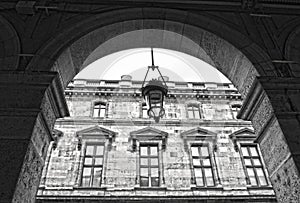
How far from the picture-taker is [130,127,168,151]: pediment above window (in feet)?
38.9

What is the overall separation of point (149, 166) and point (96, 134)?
3.01 meters

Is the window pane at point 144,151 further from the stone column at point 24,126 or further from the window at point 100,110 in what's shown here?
the stone column at point 24,126

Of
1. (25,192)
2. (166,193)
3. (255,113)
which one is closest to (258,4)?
(255,113)

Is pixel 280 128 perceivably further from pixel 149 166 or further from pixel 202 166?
pixel 202 166

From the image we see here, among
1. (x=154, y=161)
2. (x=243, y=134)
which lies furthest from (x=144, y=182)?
(x=243, y=134)

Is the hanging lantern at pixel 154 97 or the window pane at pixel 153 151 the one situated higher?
the window pane at pixel 153 151

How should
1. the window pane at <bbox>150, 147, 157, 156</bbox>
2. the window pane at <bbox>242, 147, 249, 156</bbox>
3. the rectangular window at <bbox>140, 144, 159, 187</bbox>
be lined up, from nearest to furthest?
the rectangular window at <bbox>140, 144, 159, 187</bbox>
the window pane at <bbox>150, 147, 157, 156</bbox>
the window pane at <bbox>242, 147, 249, 156</bbox>

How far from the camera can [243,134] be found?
1234 centimetres

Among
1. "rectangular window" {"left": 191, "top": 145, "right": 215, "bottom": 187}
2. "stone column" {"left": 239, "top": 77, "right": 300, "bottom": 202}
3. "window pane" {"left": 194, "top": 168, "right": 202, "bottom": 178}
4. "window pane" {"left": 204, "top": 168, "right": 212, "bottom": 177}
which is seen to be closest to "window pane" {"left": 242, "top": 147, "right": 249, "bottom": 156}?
"rectangular window" {"left": 191, "top": 145, "right": 215, "bottom": 187}

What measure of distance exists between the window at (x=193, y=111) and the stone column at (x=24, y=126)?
11.0 m

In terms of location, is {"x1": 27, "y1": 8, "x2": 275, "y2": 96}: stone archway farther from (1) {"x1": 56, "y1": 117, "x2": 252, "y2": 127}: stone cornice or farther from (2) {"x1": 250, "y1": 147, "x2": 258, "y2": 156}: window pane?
(2) {"x1": 250, "y1": 147, "x2": 258, "y2": 156}: window pane

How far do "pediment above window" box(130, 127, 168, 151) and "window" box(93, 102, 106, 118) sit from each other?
6.94 feet

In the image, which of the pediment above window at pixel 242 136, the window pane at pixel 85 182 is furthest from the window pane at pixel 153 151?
the pediment above window at pixel 242 136

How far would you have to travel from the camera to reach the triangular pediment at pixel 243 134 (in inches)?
482
